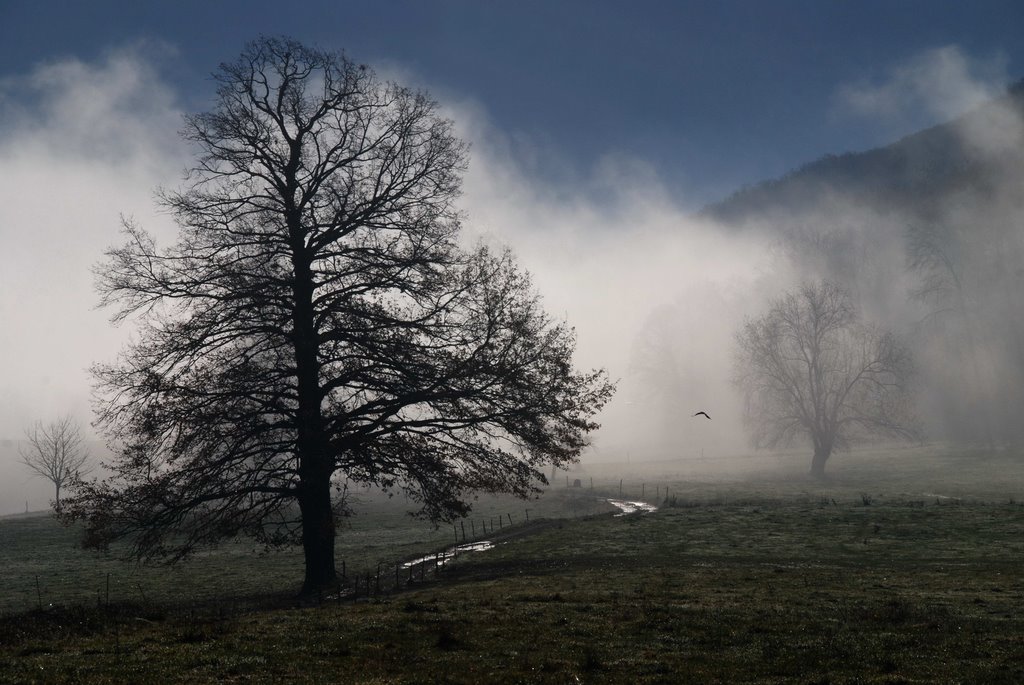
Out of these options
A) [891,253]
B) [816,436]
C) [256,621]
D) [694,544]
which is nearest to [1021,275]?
[816,436]

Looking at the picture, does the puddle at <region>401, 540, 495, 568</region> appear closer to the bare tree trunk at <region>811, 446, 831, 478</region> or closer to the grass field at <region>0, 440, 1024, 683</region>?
the grass field at <region>0, 440, 1024, 683</region>

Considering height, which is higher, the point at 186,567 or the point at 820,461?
the point at 820,461

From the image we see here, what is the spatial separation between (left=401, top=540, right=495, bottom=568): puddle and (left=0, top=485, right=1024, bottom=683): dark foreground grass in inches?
170

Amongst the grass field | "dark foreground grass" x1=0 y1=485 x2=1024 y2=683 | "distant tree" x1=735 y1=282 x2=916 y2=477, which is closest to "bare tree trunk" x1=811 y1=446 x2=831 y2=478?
"distant tree" x1=735 y1=282 x2=916 y2=477

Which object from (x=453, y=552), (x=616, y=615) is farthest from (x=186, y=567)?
(x=616, y=615)

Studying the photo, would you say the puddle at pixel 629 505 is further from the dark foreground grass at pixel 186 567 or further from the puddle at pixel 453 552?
the puddle at pixel 453 552

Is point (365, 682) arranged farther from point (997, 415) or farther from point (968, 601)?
point (997, 415)

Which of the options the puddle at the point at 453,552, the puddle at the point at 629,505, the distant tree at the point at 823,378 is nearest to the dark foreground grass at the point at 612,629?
the puddle at the point at 453,552

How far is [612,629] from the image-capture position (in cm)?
1762

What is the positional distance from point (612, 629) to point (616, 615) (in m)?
1.71

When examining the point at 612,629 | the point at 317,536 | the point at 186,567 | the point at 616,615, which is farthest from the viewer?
the point at 186,567

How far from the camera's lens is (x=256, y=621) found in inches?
758

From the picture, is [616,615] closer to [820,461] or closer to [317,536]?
[317,536]

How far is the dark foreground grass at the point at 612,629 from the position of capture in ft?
45.1
